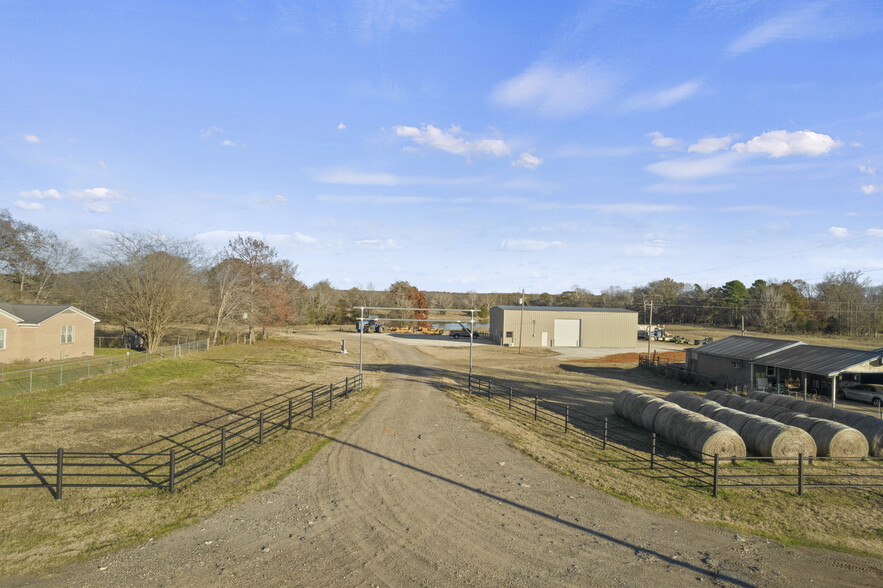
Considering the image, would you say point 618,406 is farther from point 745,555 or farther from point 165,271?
point 165,271

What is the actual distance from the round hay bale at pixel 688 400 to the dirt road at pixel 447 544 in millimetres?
11584

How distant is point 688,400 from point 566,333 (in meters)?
42.9

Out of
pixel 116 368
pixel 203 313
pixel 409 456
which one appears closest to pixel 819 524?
pixel 409 456

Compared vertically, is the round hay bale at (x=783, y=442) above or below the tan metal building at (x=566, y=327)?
below

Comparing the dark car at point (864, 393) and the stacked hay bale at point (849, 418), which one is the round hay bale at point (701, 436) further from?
the dark car at point (864, 393)

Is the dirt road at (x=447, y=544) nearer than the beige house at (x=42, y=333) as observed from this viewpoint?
Yes

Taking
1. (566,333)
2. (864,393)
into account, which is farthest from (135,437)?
(566,333)

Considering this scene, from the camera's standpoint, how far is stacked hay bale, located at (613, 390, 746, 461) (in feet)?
52.8

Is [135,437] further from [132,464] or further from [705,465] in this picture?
[705,465]

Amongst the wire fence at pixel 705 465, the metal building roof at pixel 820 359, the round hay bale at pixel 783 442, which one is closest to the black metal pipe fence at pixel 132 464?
the wire fence at pixel 705 465

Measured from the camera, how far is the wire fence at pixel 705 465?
44.2 feet

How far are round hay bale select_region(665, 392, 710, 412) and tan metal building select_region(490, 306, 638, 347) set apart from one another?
129 ft

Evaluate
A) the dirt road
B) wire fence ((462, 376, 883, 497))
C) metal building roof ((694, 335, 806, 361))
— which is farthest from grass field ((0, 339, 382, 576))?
metal building roof ((694, 335, 806, 361))

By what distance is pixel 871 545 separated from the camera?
9.92m
